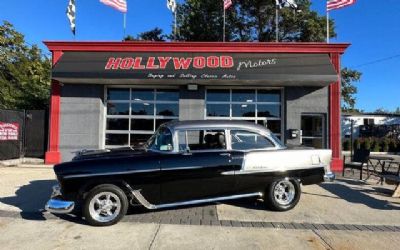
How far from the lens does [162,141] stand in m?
6.68

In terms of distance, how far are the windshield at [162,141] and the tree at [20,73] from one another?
15.4m

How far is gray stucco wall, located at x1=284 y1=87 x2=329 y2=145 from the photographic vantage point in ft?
46.3

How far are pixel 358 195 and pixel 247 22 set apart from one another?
24728 mm

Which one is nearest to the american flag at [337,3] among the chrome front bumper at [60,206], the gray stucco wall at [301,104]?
the gray stucco wall at [301,104]

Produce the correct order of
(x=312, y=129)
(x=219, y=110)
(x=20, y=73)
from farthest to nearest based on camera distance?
(x=20, y=73), (x=219, y=110), (x=312, y=129)

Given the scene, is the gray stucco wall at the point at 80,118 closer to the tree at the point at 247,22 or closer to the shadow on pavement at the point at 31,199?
the shadow on pavement at the point at 31,199

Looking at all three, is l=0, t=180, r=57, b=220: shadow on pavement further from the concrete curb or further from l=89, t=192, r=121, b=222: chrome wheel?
the concrete curb

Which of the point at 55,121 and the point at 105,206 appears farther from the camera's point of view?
the point at 55,121

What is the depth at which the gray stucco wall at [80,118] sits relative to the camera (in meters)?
14.2

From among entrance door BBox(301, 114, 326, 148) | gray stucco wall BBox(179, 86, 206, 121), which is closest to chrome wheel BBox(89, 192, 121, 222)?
gray stucco wall BBox(179, 86, 206, 121)

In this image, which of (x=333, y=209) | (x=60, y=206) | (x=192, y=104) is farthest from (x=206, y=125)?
(x=192, y=104)

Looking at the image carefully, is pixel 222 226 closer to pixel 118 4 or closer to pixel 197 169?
pixel 197 169

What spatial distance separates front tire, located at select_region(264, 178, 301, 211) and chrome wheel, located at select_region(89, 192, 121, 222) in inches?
110

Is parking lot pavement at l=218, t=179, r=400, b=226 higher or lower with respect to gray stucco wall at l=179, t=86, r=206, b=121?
lower
